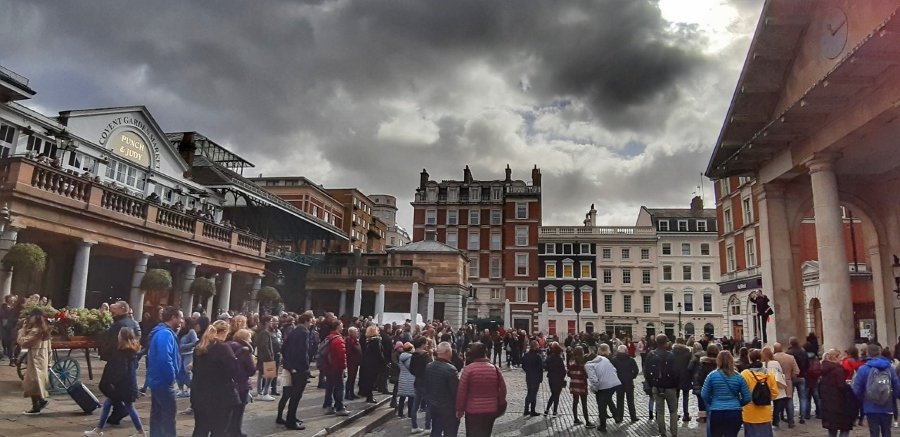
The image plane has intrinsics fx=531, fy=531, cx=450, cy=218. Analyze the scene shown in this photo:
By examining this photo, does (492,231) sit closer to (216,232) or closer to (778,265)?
(216,232)

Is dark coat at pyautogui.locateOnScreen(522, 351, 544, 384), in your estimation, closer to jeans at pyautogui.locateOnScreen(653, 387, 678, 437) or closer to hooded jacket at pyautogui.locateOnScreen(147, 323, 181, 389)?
jeans at pyautogui.locateOnScreen(653, 387, 678, 437)

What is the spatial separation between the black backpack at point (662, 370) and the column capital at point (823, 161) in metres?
9.71

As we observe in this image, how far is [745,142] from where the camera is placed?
1948cm

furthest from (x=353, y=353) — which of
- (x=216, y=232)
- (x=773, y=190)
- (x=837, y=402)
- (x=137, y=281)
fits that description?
(x=773, y=190)

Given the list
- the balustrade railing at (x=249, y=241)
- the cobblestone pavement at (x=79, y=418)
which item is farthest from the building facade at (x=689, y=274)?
the cobblestone pavement at (x=79, y=418)

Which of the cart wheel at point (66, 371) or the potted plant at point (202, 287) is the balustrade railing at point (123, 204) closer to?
the potted plant at point (202, 287)

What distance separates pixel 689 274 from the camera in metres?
60.2

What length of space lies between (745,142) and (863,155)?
11.5 feet

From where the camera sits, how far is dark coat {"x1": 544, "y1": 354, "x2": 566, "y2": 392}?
1257cm

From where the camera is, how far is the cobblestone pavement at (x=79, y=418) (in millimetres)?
7477

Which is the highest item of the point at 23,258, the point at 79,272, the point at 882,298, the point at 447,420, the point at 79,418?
the point at 882,298

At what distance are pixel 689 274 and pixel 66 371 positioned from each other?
61023mm

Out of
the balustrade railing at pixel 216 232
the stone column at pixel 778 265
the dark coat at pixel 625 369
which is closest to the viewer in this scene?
the dark coat at pixel 625 369

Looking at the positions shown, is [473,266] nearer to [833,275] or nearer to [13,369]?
[833,275]
